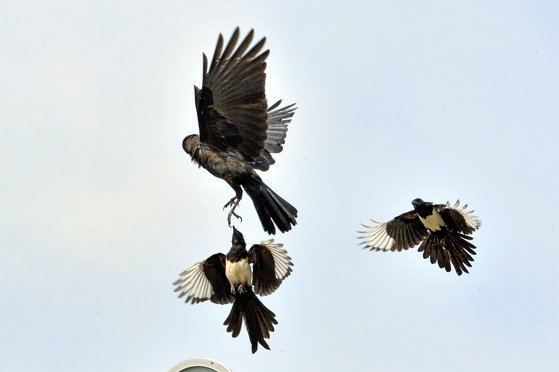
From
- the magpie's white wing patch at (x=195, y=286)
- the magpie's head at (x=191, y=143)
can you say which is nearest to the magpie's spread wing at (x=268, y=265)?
the magpie's white wing patch at (x=195, y=286)

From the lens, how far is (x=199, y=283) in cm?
1269

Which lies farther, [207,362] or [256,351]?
[256,351]

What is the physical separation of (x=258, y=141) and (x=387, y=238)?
5.13m

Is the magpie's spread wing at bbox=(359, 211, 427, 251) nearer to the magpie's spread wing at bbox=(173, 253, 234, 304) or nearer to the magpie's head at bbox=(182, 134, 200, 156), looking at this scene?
the magpie's spread wing at bbox=(173, 253, 234, 304)

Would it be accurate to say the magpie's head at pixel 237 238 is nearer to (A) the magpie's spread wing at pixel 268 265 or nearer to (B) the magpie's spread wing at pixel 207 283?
(A) the magpie's spread wing at pixel 268 265

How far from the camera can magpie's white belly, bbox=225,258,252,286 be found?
1206 cm

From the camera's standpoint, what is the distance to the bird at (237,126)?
1115 centimetres

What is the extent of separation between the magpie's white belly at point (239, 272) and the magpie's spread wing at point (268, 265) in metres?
0.19

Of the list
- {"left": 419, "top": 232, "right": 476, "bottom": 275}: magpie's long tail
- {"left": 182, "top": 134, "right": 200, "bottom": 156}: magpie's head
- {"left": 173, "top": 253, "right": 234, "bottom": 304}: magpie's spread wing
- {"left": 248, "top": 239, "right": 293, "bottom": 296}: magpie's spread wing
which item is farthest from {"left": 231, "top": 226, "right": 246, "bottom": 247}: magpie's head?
{"left": 419, "top": 232, "right": 476, "bottom": 275}: magpie's long tail

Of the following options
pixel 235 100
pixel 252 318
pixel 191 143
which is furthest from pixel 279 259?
pixel 235 100

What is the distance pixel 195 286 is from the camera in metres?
12.7

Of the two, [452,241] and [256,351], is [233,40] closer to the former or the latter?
[256,351]

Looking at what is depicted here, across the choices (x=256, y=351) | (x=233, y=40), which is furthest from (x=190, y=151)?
(x=256, y=351)

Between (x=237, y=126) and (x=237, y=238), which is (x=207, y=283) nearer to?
(x=237, y=238)
